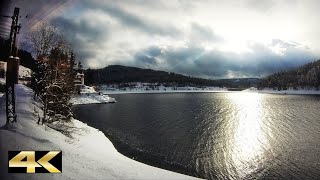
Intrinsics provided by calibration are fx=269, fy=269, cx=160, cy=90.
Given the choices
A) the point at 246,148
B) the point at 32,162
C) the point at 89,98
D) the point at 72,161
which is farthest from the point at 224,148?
the point at 89,98

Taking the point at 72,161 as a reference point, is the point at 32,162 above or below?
above

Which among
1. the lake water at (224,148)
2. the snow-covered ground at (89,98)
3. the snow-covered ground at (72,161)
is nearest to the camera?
the snow-covered ground at (72,161)

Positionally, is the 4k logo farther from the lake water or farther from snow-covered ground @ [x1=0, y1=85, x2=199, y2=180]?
the lake water

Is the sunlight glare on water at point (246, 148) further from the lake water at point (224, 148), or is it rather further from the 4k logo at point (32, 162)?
the 4k logo at point (32, 162)

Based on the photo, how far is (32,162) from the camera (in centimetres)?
1712

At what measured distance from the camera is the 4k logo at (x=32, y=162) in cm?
1688

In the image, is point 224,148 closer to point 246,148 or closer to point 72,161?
point 246,148

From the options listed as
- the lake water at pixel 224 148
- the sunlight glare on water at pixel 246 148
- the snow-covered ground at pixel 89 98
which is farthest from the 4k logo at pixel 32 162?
the snow-covered ground at pixel 89 98

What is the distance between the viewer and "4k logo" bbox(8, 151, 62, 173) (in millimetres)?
16875

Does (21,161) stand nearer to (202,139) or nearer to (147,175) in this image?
(147,175)

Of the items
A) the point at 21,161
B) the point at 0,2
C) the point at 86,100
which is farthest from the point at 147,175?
the point at 86,100

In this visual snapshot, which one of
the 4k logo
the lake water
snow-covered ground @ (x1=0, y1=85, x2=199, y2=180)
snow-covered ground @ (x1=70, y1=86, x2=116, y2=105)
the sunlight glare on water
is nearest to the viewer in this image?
the 4k logo

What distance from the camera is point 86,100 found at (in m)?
108

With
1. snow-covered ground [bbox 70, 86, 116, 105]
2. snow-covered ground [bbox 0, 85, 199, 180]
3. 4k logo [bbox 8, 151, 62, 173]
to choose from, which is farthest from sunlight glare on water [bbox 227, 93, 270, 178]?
snow-covered ground [bbox 70, 86, 116, 105]
